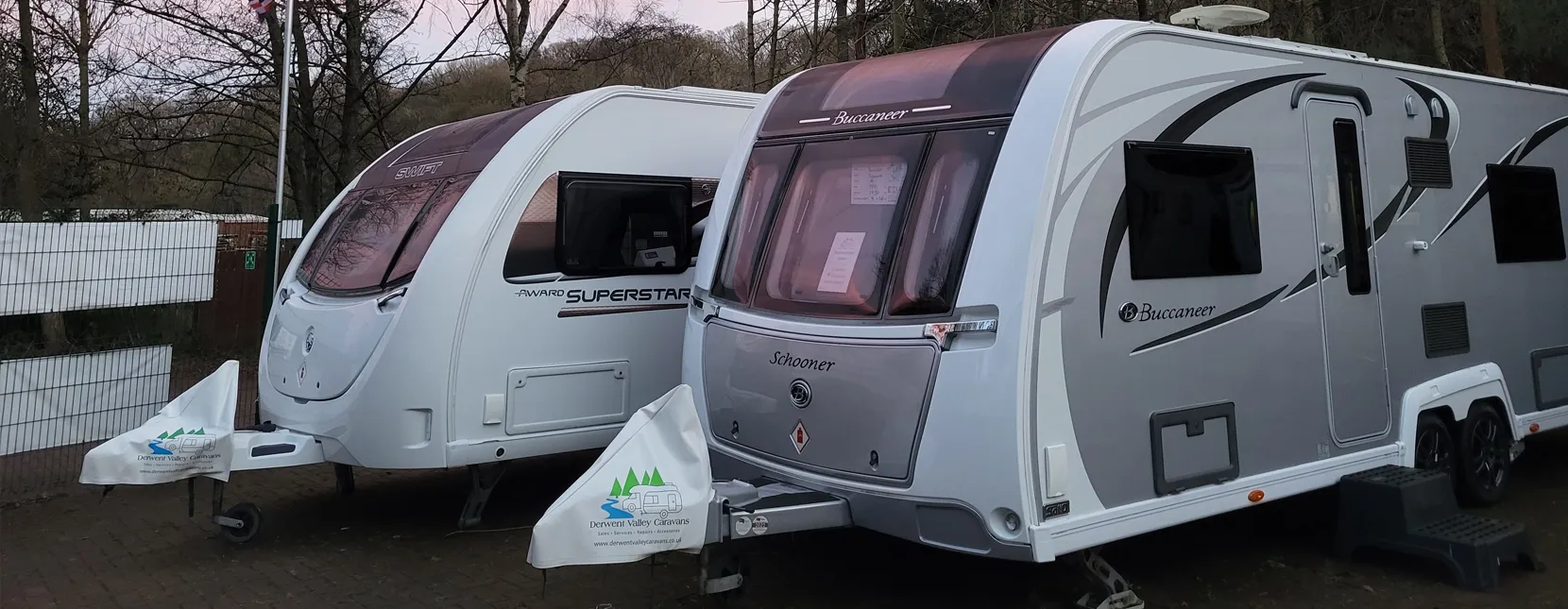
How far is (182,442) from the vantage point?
18.5 ft

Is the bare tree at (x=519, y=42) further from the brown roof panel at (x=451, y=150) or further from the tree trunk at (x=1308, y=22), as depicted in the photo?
the tree trunk at (x=1308, y=22)

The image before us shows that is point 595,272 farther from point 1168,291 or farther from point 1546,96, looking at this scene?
point 1546,96

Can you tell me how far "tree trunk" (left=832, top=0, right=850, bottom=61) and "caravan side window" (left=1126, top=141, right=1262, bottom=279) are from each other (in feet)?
31.4

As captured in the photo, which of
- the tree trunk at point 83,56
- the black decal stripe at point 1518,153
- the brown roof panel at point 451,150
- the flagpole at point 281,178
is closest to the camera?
the black decal stripe at point 1518,153

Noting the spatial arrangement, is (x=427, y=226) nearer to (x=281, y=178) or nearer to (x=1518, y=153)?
(x=281, y=178)

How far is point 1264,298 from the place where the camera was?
199 inches

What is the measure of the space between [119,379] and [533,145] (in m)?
3.58

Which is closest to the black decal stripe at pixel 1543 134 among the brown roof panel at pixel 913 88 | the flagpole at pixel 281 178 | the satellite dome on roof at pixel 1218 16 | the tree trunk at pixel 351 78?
the satellite dome on roof at pixel 1218 16

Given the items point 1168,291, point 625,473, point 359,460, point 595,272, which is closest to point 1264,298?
point 1168,291

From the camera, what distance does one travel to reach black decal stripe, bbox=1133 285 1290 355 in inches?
182

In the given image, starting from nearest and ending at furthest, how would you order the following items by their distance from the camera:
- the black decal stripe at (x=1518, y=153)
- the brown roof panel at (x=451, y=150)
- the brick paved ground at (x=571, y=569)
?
the brick paved ground at (x=571, y=569)
the black decal stripe at (x=1518, y=153)
the brown roof panel at (x=451, y=150)

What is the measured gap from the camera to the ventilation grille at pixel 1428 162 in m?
5.97

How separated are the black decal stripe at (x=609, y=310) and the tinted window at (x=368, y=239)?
2.76ft

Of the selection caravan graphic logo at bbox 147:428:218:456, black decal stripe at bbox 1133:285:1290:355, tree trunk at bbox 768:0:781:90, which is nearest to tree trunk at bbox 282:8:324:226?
tree trunk at bbox 768:0:781:90
